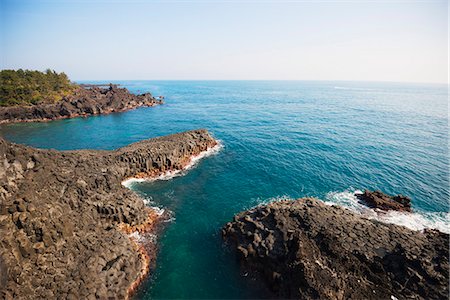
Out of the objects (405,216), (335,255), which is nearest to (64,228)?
(335,255)

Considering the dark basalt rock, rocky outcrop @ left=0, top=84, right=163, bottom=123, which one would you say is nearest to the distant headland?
rocky outcrop @ left=0, top=84, right=163, bottom=123

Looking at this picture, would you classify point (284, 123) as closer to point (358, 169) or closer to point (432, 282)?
point (358, 169)

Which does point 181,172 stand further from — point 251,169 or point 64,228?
point 64,228

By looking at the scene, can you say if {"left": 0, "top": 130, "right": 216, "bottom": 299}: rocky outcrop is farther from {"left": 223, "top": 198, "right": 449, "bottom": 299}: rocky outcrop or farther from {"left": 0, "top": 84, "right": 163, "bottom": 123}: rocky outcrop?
{"left": 0, "top": 84, "right": 163, "bottom": 123}: rocky outcrop

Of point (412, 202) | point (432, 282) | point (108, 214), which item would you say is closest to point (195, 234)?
point (108, 214)

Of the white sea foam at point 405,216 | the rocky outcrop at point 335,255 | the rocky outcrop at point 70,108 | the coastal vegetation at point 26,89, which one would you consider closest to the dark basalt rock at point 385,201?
the white sea foam at point 405,216

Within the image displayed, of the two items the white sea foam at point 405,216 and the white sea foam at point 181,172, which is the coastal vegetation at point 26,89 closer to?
the white sea foam at point 181,172
